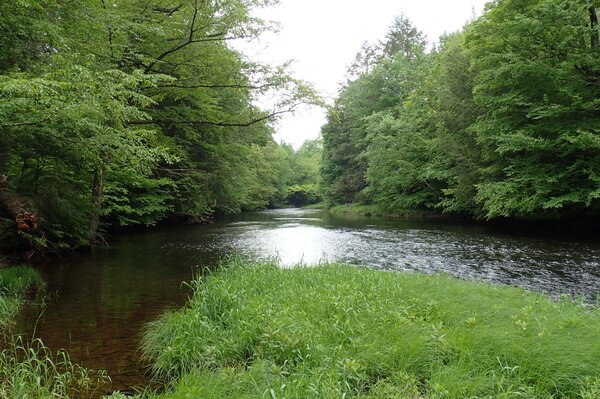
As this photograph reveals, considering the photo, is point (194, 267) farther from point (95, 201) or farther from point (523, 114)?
point (523, 114)

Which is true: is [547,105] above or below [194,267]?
above

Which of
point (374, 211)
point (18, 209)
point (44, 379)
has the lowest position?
point (374, 211)

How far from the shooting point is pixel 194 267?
11.6 meters

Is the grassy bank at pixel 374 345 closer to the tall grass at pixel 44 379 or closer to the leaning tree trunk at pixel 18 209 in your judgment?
the tall grass at pixel 44 379

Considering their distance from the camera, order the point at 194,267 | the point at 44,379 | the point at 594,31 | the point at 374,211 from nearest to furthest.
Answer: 1. the point at 44,379
2. the point at 194,267
3. the point at 594,31
4. the point at 374,211

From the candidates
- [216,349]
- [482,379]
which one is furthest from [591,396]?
[216,349]

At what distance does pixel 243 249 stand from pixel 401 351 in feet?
37.8

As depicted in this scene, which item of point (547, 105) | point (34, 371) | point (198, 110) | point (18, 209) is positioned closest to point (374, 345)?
point (34, 371)

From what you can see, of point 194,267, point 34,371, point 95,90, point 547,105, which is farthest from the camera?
point 547,105

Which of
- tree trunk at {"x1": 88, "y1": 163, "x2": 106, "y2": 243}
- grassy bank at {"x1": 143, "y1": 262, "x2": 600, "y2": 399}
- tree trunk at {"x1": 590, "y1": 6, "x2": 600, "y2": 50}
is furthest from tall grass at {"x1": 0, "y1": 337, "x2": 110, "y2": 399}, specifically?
tree trunk at {"x1": 590, "y1": 6, "x2": 600, "y2": 50}

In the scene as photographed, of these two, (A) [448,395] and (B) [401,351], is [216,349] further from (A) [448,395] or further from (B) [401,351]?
(A) [448,395]

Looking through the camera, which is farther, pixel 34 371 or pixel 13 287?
pixel 13 287

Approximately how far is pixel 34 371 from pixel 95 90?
473 centimetres

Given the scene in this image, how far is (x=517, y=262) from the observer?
37.8 feet
